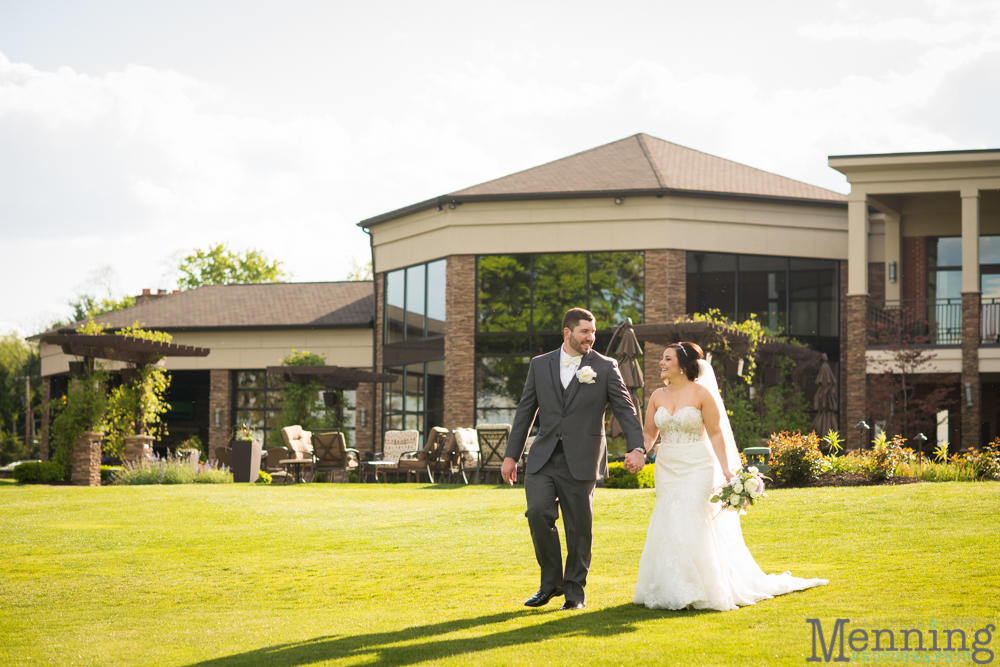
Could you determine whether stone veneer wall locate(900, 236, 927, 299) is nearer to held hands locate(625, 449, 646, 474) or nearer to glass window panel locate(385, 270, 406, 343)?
glass window panel locate(385, 270, 406, 343)

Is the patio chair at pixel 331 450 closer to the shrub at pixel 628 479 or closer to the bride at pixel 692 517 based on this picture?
the shrub at pixel 628 479

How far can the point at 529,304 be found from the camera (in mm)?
24141

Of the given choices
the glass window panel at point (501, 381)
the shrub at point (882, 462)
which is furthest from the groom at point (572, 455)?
the glass window panel at point (501, 381)

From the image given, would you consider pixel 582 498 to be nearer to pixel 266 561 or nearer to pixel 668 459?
pixel 668 459

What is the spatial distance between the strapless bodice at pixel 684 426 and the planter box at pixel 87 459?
569 inches

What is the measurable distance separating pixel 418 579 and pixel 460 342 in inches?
640

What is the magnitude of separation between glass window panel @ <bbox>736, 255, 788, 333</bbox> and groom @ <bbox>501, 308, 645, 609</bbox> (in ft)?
59.6

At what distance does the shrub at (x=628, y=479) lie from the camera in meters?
14.8

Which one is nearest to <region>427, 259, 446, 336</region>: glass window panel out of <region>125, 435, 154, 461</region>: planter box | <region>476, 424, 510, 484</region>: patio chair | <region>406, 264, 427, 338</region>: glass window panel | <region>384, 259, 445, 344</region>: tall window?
<region>384, 259, 445, 344</region>: tall window

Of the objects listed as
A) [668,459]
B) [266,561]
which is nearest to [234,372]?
[266,561]

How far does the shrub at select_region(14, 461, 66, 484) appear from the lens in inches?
759

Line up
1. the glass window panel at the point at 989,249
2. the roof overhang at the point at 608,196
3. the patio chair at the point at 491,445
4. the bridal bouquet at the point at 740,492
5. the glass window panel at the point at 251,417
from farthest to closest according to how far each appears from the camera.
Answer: the glass window panel at the point at 251,417
the glass window panel at the point at 989,249
the roof overhang at the point at 608,196
the patio chair at the point at 491,445
the bridal bouquet at the point at 740,492

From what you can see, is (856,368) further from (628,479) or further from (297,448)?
(297,448)

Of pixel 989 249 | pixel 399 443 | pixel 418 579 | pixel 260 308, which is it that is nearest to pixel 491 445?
pixel 399 443
